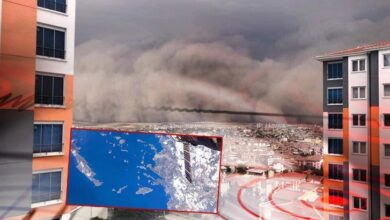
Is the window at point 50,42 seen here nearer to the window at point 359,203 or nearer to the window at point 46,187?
the window at point 46,187

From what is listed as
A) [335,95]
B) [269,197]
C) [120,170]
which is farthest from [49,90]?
[335,95]

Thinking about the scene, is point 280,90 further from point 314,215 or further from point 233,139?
point 314,215

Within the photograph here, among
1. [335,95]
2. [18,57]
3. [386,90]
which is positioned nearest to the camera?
[386,90]

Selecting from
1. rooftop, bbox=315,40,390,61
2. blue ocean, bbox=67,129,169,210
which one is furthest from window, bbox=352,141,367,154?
blue ocean, bbox=67,129,169,210

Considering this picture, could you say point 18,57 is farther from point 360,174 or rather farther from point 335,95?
point 360,174

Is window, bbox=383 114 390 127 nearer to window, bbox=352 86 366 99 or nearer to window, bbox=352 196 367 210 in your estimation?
window, bbox=352 86 366 99

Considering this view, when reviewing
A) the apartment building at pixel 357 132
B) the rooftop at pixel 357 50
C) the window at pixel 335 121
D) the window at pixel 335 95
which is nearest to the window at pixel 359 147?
the apartment building at pixel 357 132

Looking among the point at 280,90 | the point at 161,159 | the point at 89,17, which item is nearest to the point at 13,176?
the point at 161,159
